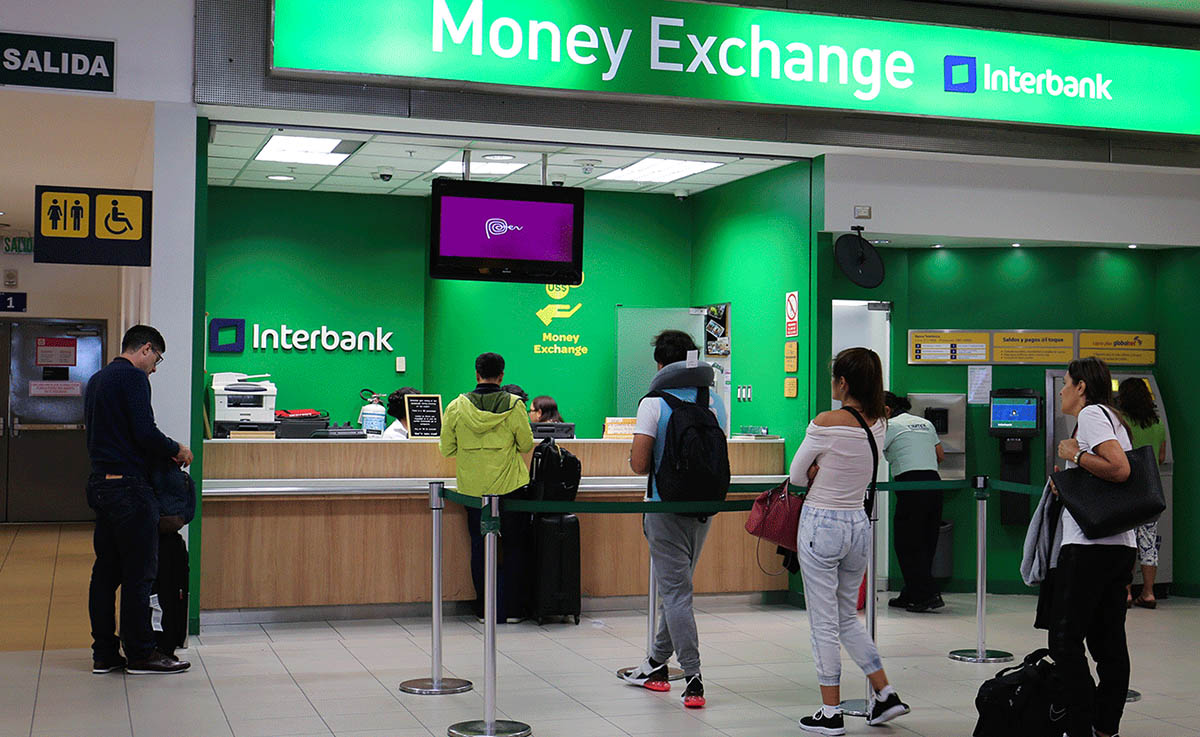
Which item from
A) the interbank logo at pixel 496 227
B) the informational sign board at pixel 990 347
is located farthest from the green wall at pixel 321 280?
the informational sign board at pixel 990 347

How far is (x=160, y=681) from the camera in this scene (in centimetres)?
582

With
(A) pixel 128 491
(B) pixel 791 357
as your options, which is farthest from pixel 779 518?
(B) pixel 791 357

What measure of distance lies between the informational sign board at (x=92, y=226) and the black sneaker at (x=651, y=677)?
3.19 m

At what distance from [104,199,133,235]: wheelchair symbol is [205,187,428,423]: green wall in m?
3.58

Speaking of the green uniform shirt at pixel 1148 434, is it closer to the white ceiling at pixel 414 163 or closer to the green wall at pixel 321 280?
the white ceiling at pixel 414 163

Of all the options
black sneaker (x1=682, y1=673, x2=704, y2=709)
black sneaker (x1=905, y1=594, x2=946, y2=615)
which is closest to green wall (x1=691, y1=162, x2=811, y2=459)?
black sneaker (x1=905, y1=594, x2=946, y2=615)

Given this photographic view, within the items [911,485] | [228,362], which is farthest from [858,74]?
[228,362]

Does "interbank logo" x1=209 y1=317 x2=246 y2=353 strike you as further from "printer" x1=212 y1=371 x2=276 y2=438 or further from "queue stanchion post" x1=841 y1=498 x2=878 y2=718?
"queue stanchion post" x1=841 y1=498 x2=878 y2=718

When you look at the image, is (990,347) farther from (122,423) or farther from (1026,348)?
(122,423)

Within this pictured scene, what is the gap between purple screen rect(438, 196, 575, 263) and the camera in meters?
7.60

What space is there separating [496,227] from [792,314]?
203cm

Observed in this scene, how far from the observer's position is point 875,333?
8898 mm

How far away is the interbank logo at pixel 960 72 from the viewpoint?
7797 mm

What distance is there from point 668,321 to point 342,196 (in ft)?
9.42
